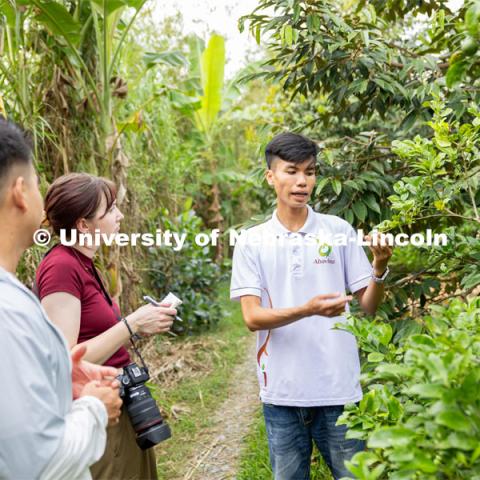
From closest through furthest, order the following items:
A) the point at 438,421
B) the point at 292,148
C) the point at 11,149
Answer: the point at 438,421, the point at 11,149, the point at 292,148

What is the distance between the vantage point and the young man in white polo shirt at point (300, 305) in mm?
2148

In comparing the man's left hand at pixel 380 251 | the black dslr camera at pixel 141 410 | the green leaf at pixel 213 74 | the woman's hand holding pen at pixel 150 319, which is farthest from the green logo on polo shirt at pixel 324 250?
the green leaf at pixel 213 74

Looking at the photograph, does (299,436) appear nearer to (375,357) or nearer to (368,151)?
(375,357)

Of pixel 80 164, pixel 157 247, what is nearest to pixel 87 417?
pixel 80 164

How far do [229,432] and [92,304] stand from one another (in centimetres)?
276

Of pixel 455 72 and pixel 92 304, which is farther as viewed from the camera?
pixel 92 304

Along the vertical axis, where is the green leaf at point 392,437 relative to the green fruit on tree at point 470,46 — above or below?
below

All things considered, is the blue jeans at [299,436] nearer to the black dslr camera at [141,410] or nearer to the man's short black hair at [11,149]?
the black dslr camera at [141,410]

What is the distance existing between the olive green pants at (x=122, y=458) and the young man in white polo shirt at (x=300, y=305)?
504 mm

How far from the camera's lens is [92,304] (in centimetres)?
208

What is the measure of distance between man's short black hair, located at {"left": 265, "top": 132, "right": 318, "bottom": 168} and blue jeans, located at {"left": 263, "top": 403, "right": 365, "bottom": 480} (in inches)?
38.8

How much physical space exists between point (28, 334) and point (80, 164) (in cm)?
341
